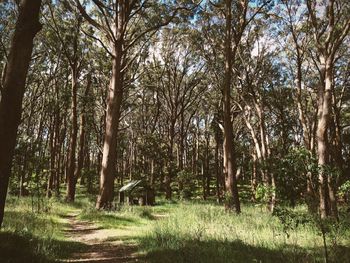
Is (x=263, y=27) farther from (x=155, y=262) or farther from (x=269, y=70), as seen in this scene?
(x=155, y=262)

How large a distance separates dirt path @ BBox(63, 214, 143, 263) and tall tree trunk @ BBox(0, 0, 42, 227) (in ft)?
8.18

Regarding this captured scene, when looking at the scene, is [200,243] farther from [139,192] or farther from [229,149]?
[139,192]

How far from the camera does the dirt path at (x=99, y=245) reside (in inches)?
287

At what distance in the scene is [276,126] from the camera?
1398 inches

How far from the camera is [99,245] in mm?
8883

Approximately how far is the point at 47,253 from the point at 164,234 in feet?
10.9

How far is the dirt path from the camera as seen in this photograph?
7.29 m

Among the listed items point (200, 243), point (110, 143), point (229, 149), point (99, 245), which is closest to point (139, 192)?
point (110, 143)

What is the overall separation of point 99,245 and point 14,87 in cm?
501

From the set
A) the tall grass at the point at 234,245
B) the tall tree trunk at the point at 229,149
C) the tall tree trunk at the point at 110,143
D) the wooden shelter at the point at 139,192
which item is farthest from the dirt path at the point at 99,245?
the wooden shelter at the point at 139,192

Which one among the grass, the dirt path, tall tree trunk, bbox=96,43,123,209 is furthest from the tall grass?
tall tree trunk, bbox=96,43,123,209

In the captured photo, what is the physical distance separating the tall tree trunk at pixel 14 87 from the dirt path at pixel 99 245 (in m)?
2.49

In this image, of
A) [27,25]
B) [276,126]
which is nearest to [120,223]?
[27,25]

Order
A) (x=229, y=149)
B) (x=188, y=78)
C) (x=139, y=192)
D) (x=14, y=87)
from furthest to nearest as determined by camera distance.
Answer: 1. (x=188, y=78)
2. (x=139, y=192)
3. (x=229, y=149)
4. (x=14, y=87)
